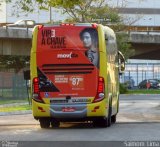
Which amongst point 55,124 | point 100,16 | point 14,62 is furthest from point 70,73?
point 14,62

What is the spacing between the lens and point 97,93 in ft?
65.2

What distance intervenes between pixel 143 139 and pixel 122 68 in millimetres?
10559

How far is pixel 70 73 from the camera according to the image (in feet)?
65.8

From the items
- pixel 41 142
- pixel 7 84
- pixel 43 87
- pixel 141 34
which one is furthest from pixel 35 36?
pixel 141 34

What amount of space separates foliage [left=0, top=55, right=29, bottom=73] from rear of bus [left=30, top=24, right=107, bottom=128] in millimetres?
46412

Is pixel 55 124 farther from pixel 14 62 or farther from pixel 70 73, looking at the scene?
pixel 14 62

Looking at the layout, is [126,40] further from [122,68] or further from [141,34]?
[122,68]

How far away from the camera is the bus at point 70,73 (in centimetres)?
1986

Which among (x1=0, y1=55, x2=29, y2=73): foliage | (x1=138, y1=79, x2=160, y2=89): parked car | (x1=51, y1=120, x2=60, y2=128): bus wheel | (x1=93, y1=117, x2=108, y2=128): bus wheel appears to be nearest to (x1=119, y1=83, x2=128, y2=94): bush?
(x1=0, y1=55, x2=29, y2=73): foliage

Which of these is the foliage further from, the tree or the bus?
the bus

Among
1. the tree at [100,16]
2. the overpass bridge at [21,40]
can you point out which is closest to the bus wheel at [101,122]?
the overpass bridge at [21,40]

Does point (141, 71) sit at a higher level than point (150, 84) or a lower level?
higher

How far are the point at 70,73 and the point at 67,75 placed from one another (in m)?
0.12

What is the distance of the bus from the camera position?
19.9 metres
